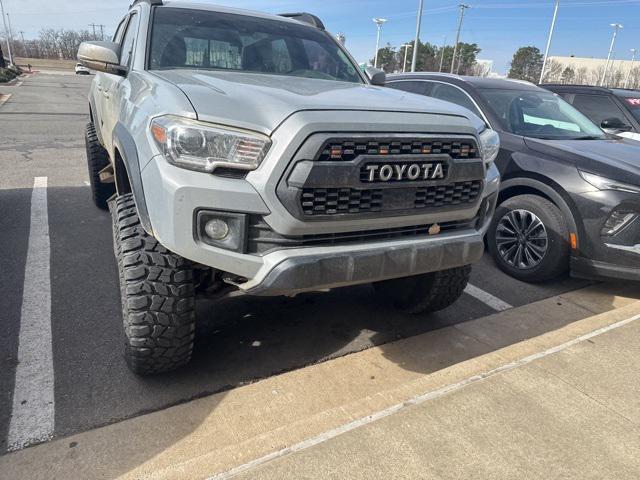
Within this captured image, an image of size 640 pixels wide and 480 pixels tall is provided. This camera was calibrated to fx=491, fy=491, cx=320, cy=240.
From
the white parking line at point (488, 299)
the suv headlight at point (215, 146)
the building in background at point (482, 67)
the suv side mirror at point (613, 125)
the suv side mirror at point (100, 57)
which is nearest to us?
the suv headlight at point (215, 146)

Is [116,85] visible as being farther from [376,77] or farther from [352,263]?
[352,263]

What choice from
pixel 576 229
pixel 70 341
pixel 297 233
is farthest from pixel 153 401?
pixel 576 229

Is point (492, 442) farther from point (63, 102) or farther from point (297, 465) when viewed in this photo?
point (63, 102)

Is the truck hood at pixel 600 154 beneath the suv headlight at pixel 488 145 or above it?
beneath

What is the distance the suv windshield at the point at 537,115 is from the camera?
16.2ft

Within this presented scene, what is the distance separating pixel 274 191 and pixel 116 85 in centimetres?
203

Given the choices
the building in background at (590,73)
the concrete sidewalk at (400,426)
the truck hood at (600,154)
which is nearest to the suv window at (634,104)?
the truck hood at (600,154)

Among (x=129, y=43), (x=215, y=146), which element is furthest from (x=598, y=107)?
(x=215, y=146)

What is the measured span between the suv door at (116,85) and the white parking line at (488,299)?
308 cm

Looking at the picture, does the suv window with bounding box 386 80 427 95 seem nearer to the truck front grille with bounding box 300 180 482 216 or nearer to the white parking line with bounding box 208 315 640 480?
the truck front grille with bounding box 300 180 482 216

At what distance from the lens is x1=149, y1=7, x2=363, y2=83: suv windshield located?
3.22 m

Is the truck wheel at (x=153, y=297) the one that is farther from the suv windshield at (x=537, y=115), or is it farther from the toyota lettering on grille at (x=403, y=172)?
the suv windshield at (x=537, y=115)

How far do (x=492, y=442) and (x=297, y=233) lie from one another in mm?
1276

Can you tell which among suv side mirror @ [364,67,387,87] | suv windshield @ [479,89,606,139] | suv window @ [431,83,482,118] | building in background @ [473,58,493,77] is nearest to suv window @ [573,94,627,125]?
suv windshield @ [479,89,606,139]
